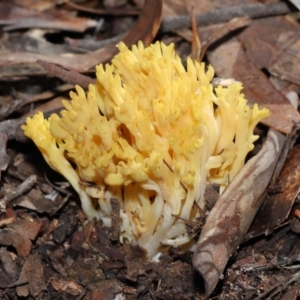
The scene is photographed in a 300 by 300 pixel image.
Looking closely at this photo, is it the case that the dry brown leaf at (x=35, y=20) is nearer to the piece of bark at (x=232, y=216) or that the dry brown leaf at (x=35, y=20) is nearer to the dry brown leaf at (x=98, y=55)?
the dry brown leaf at (x=98, y=55)

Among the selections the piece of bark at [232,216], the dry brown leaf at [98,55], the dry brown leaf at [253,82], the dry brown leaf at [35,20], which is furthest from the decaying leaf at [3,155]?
the dry brown leaf at [253,82]

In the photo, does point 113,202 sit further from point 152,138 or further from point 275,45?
point 275,45

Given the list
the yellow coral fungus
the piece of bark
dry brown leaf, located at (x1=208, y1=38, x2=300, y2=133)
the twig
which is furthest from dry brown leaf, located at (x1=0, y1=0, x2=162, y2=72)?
the piece of bark

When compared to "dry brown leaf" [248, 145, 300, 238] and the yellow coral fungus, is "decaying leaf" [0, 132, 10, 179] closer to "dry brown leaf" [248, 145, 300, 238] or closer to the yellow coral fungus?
the yellow coral fungus

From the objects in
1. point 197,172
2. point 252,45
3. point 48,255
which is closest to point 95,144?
point 197,172

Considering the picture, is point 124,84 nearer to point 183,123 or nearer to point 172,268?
point 183,123

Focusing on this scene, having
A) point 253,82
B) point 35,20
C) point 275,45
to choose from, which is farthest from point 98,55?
point 275,45
